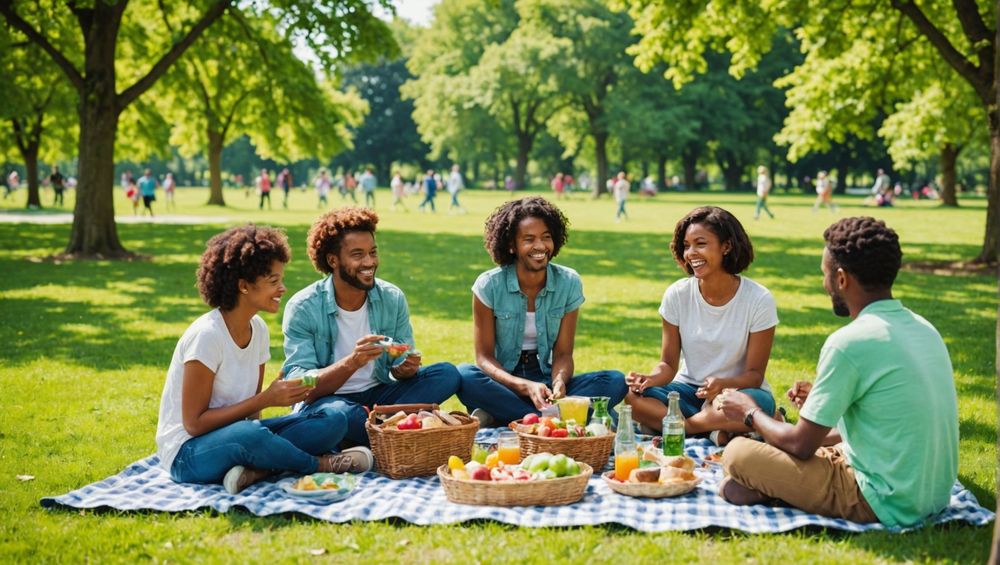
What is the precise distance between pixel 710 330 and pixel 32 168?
38.7m

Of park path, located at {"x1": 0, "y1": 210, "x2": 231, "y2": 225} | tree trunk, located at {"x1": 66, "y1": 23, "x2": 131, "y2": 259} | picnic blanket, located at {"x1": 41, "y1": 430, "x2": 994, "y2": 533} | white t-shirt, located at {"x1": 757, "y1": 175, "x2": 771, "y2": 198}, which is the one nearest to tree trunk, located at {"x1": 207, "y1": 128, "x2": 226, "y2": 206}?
park path, located at {"x1": 0, "y1": 210, "x2": 231, "y2": 225}

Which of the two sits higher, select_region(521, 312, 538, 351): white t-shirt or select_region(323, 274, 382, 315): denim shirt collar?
select_region(323, 274, 382, 315): denim shirt collar

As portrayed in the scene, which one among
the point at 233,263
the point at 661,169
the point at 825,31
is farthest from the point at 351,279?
the point at 661,169

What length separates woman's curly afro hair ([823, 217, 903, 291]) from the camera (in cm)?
450

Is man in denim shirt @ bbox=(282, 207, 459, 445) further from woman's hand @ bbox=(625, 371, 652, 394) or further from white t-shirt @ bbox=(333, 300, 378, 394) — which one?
woman's hand @ bbox=(625, 371, 652, 394)

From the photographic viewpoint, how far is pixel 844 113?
20.9 meters

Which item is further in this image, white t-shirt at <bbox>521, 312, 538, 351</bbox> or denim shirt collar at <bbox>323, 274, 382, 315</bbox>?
white t-shirt at <bbox>521, 312, 538, 351</bbox>

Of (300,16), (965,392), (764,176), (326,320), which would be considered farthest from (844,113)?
(326,320)

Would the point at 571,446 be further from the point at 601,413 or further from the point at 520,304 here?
the point at 520,304

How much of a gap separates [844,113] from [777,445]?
703 inches

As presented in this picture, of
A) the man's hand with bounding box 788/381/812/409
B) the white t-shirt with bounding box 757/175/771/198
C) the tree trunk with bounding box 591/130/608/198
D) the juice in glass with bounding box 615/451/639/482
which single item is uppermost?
the tree trunk with bounding box 591/130/608/198

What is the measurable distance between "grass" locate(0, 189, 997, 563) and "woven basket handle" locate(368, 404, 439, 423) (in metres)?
1.08

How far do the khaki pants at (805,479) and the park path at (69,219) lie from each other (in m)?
27.4

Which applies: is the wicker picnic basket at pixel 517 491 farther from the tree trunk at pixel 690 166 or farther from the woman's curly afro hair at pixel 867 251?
the tree trunk at pixel 690 166
